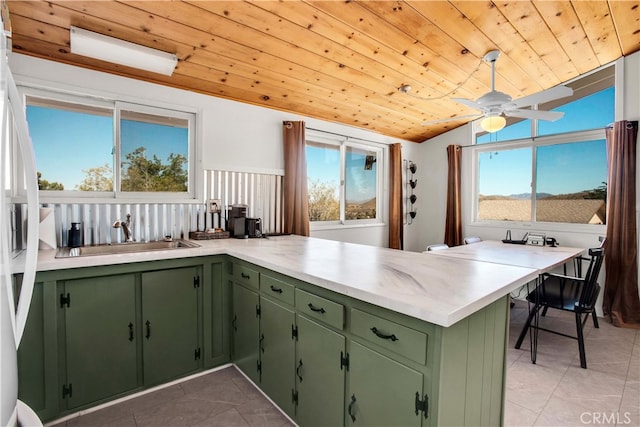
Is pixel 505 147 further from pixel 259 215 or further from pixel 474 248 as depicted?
pixel 259 215

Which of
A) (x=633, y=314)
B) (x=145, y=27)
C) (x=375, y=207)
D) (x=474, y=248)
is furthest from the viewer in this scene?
(x=375, y=207)

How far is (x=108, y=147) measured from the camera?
2.62 metres

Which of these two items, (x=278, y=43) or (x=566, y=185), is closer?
(x=278, y=43)

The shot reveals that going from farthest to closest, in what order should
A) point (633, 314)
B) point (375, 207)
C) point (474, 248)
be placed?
point (375, 207) → point (474, 248) → point (633, 314)

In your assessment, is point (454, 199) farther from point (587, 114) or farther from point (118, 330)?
point (118, 330)

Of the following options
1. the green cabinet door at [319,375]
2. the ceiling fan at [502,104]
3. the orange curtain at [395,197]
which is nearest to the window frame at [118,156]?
the green cabinet door at [319,375]

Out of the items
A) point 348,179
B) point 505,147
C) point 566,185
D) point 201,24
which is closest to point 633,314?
point 566,185

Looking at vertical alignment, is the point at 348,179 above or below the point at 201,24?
below

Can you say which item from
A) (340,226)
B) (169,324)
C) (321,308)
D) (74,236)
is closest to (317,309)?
(321,308)

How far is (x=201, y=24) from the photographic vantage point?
2.19m

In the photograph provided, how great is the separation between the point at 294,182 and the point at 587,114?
12.5 feet

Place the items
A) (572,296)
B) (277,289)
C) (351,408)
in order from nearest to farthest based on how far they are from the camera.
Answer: (351,408) < (277,289) < (572,296)

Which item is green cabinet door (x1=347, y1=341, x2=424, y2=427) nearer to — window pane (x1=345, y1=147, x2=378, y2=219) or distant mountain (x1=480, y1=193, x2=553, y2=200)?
window pane (x1=345, y1=147, x2=378, y2=219)

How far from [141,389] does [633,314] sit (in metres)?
4.73
